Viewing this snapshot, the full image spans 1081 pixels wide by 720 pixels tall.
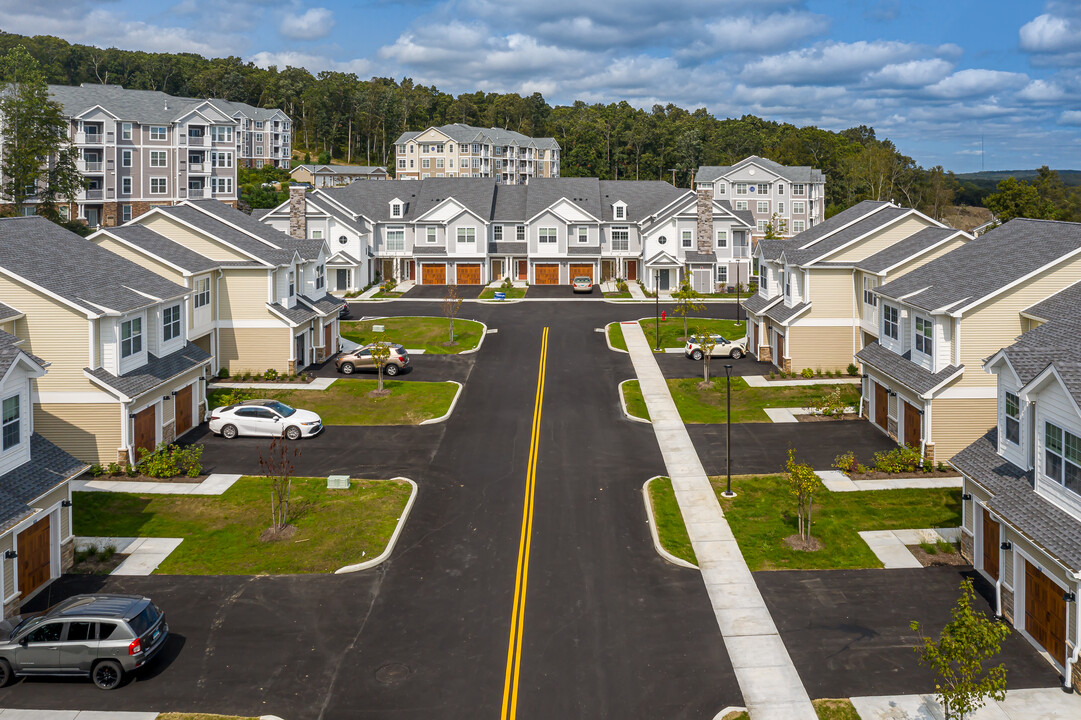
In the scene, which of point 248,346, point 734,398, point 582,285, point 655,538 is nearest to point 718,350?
point 734,398

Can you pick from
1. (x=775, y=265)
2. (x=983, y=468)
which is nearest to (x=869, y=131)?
(x=775, y=265)

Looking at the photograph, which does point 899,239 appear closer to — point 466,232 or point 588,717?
point 588,717

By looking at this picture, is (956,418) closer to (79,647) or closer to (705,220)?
(79,647)

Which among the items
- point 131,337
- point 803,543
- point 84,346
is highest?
point 131,337

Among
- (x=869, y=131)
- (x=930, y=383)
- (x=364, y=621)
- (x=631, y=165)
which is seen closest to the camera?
(x=364, y=621)

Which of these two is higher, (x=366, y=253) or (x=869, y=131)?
(x=869, y=131)

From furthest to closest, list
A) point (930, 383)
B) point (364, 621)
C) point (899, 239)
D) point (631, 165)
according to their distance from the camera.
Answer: point (631, 165), point (899, 239), point (930, 383), point (364, 621)
